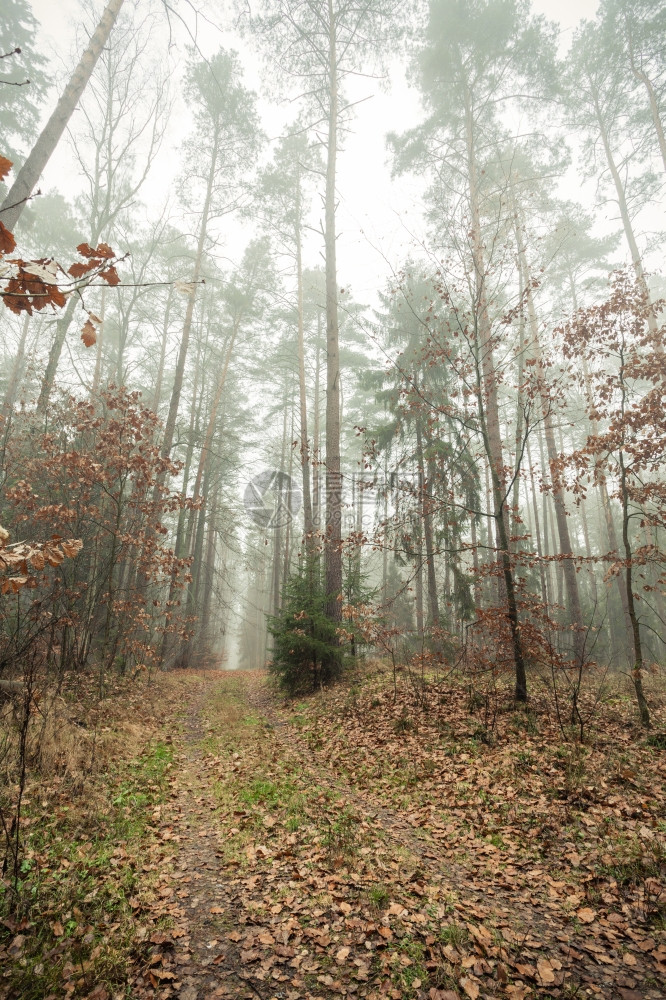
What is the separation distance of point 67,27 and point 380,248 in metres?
9.83

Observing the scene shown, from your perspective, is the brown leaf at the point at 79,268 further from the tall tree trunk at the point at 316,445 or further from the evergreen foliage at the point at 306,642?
the tall tree trunk at the point at 316,445

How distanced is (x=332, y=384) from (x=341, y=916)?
9.57 m

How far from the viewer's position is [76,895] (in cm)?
308

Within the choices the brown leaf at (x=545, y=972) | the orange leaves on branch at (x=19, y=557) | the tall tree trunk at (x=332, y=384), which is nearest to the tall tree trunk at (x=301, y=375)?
the tall tree trunk at (x=332, y=384)

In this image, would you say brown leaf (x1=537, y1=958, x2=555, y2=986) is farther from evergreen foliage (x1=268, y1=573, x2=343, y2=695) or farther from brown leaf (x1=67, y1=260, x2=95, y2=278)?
evergreen foliage (x1=268, y1=573, x2=343, y2=695)

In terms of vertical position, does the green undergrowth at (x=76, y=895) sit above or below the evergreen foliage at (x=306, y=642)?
below

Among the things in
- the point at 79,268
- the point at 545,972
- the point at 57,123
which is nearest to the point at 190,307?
the point at 57,123

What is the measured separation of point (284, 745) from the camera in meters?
7.00

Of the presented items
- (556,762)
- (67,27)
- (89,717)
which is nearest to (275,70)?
(67,27)

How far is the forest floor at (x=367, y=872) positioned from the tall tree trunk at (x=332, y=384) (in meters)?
3.84

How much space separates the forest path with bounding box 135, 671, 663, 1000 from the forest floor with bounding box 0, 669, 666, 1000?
0.01 meters

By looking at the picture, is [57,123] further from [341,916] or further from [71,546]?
[341,916]

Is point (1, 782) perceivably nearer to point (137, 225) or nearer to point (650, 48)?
point (137, 225)

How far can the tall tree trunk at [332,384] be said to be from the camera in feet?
32.3
